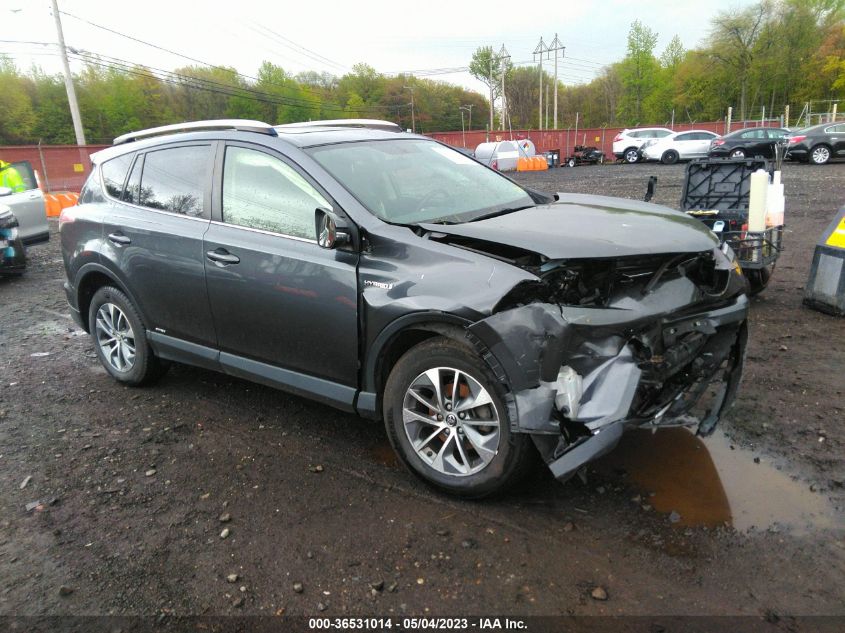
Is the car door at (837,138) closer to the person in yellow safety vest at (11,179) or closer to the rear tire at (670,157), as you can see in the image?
the rear tire at (670,157)

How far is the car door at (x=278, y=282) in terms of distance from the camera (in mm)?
3359

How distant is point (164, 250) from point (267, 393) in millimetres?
1294

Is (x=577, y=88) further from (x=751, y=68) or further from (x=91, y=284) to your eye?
(x=91, y=284)

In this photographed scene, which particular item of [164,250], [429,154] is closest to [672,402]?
[429,154]

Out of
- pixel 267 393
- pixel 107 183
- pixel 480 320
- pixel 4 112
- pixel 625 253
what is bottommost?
pixel 267 393


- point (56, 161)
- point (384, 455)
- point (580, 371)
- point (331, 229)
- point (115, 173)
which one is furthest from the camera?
point (56, 161)

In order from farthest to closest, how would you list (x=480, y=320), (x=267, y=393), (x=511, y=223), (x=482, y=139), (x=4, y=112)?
1. (x=4, y=112)
2. (x=482, y=139)
3. (x=267, y=393)
4. (x=511, y=223)
5. (x=480, y=320)

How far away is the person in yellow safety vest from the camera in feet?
33.2

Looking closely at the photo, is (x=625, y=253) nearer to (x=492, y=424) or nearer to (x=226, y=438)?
(x=492, y=424)

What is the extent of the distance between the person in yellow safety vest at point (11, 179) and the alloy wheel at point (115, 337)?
→ 7068 mm

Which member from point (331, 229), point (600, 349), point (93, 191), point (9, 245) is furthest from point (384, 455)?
point (9, 245)

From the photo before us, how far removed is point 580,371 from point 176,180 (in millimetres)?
3055

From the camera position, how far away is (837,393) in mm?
4098

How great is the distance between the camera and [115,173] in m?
4.73
